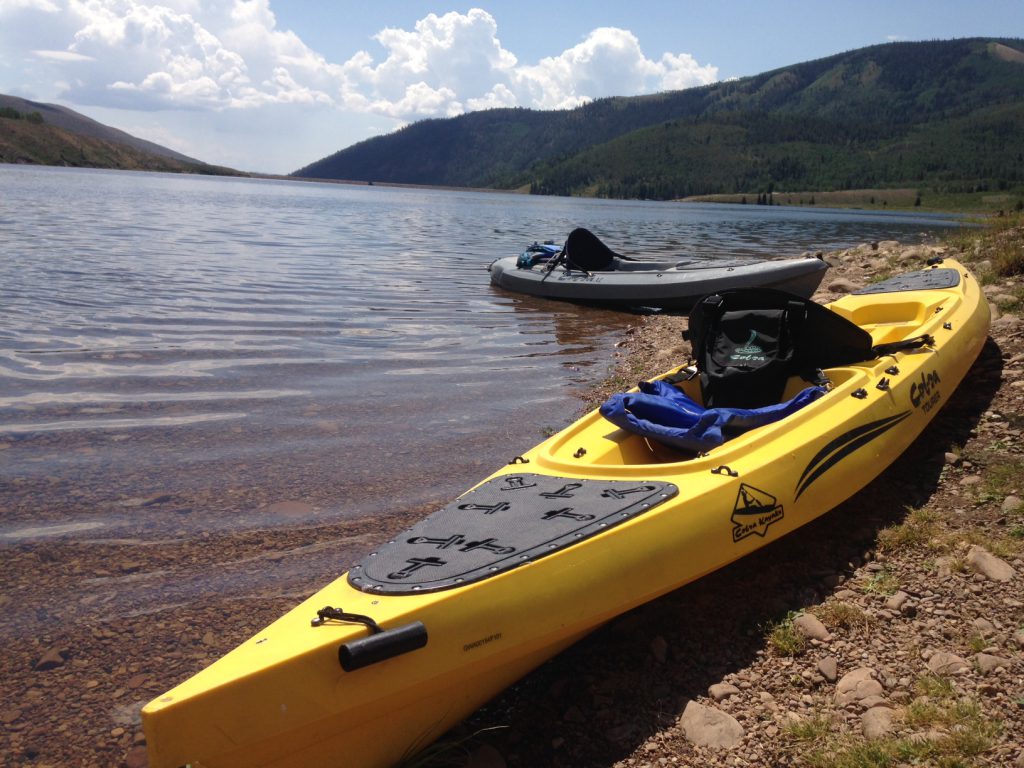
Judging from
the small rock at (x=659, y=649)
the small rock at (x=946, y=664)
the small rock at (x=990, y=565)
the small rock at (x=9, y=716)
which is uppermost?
the small rock at (x=990, y=565)

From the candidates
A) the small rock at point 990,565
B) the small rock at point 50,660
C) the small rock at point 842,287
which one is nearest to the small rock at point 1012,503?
the small rock at point 990,565

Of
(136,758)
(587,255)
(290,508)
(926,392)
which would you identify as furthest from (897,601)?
(587,255)

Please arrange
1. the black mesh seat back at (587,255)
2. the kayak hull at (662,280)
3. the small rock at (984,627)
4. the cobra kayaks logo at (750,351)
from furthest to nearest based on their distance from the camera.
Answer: the black mesh seat back at (587,255), the kayak hull at (662,280), the cobra kayaks logo at (750,351), the small rock at (984,627)

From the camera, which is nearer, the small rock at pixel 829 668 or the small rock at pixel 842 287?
the small rock at pixel 829 668

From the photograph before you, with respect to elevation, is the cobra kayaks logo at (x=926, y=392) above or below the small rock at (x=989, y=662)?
above

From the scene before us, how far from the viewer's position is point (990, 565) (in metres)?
3.96

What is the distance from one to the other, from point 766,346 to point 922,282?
3875 millimetres

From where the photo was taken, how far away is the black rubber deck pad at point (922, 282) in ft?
26.8

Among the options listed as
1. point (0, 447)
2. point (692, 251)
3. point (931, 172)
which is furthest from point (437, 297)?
point (931, 172)

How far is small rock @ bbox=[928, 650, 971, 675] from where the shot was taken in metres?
3.27

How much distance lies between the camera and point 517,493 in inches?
160

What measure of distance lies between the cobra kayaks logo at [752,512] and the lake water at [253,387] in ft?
8.21

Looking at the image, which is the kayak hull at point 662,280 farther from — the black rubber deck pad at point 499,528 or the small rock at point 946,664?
the small rock at point 946,664

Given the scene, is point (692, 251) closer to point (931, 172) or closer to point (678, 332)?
point (678, 332)
